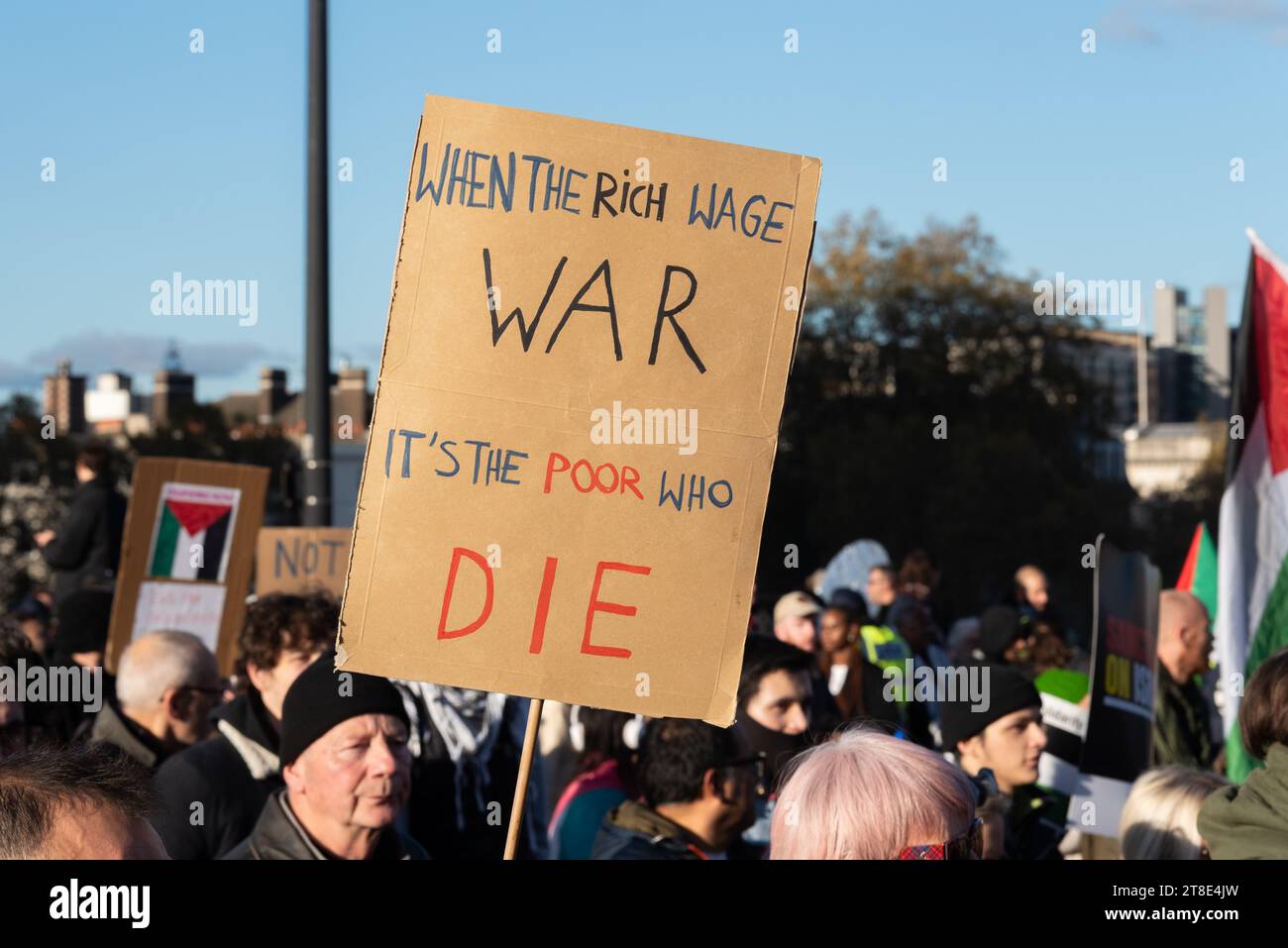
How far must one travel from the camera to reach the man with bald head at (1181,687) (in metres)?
6.62

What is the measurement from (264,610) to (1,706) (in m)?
0.82

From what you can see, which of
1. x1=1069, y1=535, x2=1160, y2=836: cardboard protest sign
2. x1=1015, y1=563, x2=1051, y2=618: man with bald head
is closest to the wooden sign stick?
x1=1069, y1=535, x2=1160, y2=836: cardboard protest sign

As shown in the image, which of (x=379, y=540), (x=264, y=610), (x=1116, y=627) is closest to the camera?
(x=379, y=540)

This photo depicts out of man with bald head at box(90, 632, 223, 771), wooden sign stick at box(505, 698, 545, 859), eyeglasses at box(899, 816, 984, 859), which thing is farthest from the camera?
man with bald head at box(90, 632, 223, 771)

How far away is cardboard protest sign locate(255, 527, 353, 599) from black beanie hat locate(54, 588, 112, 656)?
0.70 metres

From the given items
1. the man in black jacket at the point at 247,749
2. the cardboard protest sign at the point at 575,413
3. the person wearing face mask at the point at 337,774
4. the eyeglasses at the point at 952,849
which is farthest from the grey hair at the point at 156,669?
the eyeglasses at the point at 952,849

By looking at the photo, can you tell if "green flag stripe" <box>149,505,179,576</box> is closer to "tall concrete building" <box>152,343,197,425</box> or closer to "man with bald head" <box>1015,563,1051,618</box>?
"man with bald head" <box>1015,563,1051,618</box>

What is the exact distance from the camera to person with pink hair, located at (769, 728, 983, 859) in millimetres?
2518

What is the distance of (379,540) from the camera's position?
289 centimetres

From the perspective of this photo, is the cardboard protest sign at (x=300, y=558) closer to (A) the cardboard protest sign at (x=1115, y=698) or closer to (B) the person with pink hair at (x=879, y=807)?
(A) the cardboard protest sign at (x=1115, y=698)

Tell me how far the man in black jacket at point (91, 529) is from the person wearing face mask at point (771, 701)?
17.8 feet

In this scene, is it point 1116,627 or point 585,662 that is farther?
point 1116,627
